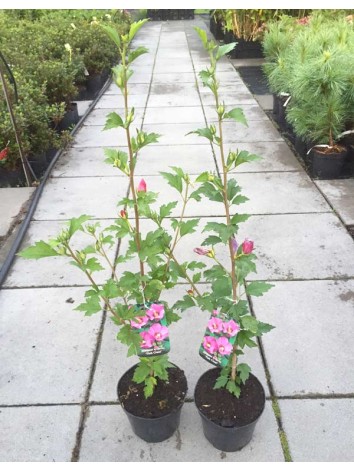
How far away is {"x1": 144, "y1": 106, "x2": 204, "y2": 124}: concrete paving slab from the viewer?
5.77m

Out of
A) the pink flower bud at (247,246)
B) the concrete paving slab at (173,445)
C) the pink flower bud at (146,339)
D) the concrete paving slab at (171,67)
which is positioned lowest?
the concrete paving slab at (171,67)

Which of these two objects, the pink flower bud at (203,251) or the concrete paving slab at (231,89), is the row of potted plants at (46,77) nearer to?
the concrete paving slab at (231,89)

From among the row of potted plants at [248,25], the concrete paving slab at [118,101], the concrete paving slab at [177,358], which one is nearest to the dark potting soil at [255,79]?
the row of potted plants at [248,25]

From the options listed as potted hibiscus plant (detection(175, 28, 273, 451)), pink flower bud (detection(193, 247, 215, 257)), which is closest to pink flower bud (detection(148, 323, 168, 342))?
potted hibiscus plant (detection(175, 28, 273, 451))

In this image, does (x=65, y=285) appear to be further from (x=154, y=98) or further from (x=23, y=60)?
(x=154, y=98)

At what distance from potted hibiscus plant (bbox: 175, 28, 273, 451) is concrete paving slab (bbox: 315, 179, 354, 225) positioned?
2078 millimetres

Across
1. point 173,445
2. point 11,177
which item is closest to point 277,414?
point 173,445

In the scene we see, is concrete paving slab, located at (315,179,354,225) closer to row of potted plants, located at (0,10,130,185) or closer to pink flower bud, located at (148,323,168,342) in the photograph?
pink flower bud, located at (148,323,168,342)

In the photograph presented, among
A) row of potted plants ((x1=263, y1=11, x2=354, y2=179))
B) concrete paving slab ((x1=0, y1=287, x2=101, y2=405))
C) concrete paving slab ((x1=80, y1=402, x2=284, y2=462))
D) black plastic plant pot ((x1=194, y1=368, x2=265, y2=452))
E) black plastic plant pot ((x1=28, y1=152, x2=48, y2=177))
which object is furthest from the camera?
black plastic plant pot ((x1=28, y1=152, x2=48, y2=177))

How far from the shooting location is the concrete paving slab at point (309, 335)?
2141mm

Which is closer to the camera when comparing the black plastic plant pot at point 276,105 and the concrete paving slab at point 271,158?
the concrete paving slab at point 271,158

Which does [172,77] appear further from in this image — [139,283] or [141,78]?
[139,283]

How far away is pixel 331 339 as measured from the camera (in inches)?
93.4

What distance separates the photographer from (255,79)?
7.84 metres
